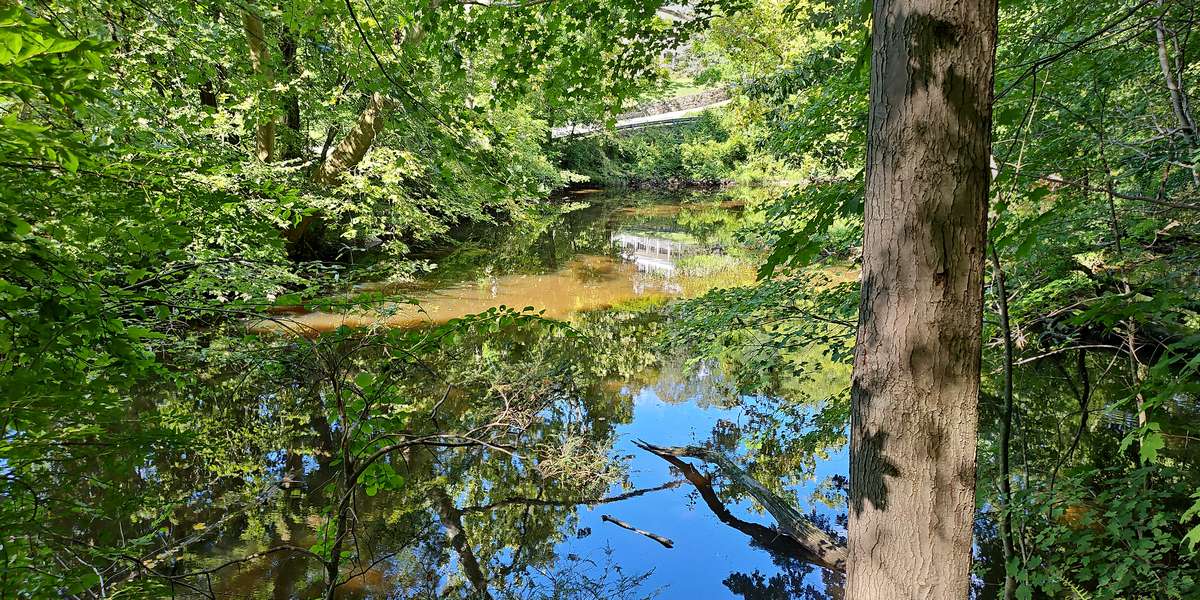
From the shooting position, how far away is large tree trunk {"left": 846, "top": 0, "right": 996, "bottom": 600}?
1446 mm

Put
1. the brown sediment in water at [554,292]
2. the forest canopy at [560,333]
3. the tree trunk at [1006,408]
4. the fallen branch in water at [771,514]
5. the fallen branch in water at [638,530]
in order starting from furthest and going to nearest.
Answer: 1. the brown sediment in water at [554,292]
2. the fallen branch in water at [638,530]
3. the fallen branch in water at [771,514]
4. the tree trunk at [1006,408]
5. the forest canopy at [560,333]

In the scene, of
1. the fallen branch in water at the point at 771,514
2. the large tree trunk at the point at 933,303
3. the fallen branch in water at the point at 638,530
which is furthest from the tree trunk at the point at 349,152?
the large tree trunk at the point at 933,303

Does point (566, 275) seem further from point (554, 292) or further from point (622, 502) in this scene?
point (622, 502)

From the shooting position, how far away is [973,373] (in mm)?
→ 1474

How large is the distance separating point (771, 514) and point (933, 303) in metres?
3.84

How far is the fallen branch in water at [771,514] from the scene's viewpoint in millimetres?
4090

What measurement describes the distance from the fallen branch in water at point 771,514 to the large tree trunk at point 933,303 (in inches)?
111

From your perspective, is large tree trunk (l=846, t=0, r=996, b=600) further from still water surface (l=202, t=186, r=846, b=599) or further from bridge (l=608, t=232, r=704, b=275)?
bridge (l=608, t=232, r=704, b=275)

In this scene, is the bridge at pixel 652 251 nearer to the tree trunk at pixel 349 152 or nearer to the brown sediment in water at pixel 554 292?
the brown sediment in water at pixel 554 292

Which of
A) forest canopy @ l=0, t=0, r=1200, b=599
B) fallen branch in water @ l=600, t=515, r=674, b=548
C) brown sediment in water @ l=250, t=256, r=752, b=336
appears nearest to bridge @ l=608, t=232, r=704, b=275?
brown sediment in water @ l=250, t=256, r=752, b=336

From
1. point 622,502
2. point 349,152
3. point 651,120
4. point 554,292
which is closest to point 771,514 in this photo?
point 622,502

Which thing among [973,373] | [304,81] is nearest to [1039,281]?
[973,373]

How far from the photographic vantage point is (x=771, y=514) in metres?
4.84

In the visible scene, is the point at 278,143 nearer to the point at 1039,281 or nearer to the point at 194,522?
the point at 194,522
